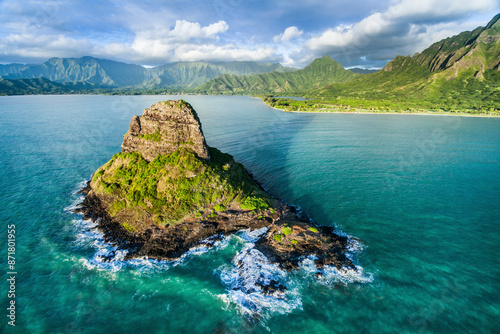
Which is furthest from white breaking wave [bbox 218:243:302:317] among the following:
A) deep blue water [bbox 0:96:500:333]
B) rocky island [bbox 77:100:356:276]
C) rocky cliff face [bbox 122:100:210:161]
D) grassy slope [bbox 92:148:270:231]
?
rocky cliff face [bbox 122:100:210:161]

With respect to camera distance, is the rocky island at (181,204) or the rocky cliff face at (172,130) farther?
the rocky cliff face at (172,130)

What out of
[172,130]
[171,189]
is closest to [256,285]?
[171,189]

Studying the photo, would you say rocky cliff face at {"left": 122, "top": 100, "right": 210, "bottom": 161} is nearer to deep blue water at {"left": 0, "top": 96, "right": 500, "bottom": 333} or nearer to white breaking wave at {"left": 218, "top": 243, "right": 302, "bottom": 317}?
deep blue water at {"left": 0, "top": 96, "right": 500, "bottom": 333}

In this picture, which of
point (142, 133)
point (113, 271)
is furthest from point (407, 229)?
point (142, 133)

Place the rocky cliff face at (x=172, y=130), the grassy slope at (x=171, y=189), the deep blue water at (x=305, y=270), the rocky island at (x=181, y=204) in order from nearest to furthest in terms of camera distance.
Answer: the deep blue water at (x=305, y=270) < the rocky island at (x=181, y=204) < the grassy slope at (x=171, y=189) < the rocky cliff face at (x=172, y=130)

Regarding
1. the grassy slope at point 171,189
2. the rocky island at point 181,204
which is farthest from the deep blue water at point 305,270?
the grassy slope at point 171,189

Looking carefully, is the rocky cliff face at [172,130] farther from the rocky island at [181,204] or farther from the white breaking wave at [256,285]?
the white breaking wave at [256,285]

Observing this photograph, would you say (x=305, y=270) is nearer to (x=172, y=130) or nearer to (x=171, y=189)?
(x=171, y=189)

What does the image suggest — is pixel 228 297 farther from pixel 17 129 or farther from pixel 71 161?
pixel 17 129
